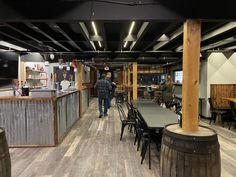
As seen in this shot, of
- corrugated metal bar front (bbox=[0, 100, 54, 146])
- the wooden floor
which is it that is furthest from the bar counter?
the wooden floor

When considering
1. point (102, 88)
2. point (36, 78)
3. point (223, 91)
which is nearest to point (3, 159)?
point (102, 88)

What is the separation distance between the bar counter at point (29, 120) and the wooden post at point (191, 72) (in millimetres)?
3055

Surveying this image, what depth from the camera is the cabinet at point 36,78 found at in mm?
8933

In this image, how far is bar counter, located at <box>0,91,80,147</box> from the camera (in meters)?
4.51

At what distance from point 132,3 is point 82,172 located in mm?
2639

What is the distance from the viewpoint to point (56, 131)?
184 inches

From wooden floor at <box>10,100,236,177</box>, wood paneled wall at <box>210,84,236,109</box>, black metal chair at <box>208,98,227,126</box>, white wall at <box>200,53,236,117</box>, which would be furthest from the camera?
wood paneled wall at <box>210,84,236,109</box>

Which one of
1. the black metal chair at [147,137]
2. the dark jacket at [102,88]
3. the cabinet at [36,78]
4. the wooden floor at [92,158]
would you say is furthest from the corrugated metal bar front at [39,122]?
the cabinet at [36,78]

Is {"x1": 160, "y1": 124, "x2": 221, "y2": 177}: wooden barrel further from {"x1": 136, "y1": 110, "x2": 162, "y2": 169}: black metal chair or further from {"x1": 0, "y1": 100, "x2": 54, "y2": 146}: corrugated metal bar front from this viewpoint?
{"x1": 0, "y1": 100, "x2": 54, "y2": 146}: corrugated metal bar front

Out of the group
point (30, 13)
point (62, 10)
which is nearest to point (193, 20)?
point (62, 10)

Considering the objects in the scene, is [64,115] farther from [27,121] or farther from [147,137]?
[147,137]

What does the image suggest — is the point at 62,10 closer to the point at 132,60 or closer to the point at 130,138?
the point at 130,138

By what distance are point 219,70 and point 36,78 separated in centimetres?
748

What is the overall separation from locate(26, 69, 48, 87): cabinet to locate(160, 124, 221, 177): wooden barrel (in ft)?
25.9
